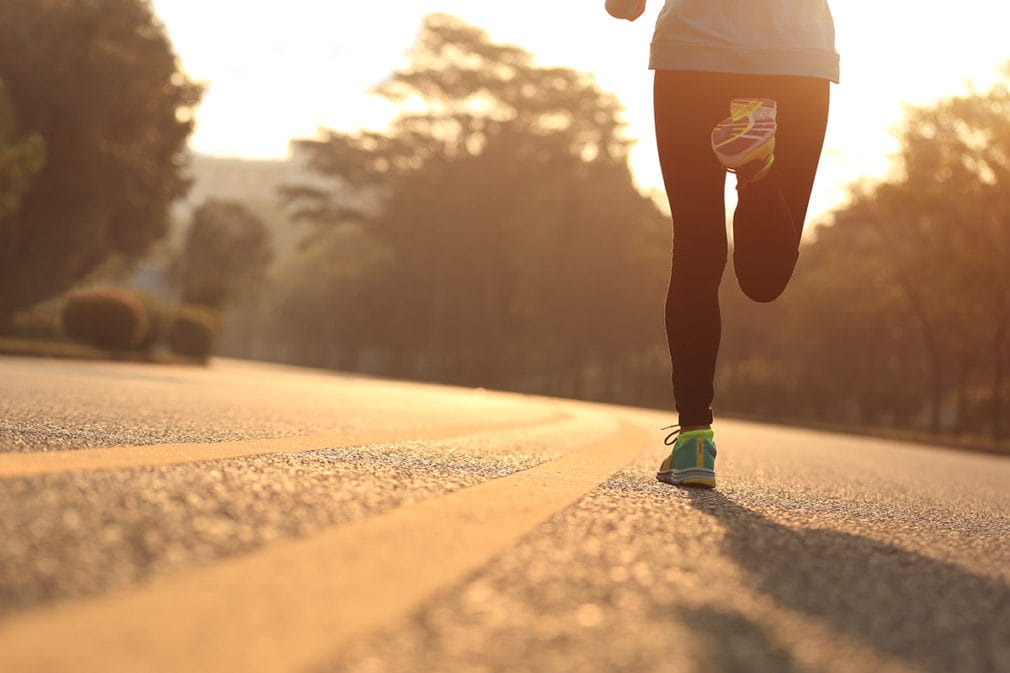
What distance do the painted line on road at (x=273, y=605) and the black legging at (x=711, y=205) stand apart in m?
1.65

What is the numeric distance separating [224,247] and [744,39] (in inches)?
2189

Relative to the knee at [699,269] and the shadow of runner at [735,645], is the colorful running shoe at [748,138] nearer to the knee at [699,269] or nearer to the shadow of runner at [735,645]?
the knee at [699,269]

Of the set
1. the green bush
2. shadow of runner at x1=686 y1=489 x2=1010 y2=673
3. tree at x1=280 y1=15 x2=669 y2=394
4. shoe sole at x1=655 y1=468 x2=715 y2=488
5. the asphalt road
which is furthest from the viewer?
tree at x1=280 y1=15 x2=669 y2=394

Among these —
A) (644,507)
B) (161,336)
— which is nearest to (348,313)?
(161,336)

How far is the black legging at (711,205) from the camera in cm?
418

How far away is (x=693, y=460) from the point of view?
163 inches

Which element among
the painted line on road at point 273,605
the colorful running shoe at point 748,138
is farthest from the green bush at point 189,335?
the painted line on road at point 273,605

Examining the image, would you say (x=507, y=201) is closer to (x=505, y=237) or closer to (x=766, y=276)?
(x=505, y=237)

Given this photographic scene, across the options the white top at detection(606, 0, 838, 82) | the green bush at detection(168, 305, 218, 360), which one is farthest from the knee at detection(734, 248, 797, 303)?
the green bush at detection(168, 305, 218, 360)

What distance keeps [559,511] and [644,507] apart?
34cm

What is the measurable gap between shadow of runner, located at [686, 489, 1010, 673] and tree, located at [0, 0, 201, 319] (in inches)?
1195

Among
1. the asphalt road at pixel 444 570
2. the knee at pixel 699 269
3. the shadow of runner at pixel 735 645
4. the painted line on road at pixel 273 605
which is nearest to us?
the painted line on road at pixel 273 605

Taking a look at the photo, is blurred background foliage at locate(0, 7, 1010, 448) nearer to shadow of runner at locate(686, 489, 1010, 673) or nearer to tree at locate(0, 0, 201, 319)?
tree at locate(0, 0, 201, 319)

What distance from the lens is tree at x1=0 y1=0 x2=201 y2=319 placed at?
Result: 3181 centimetres
